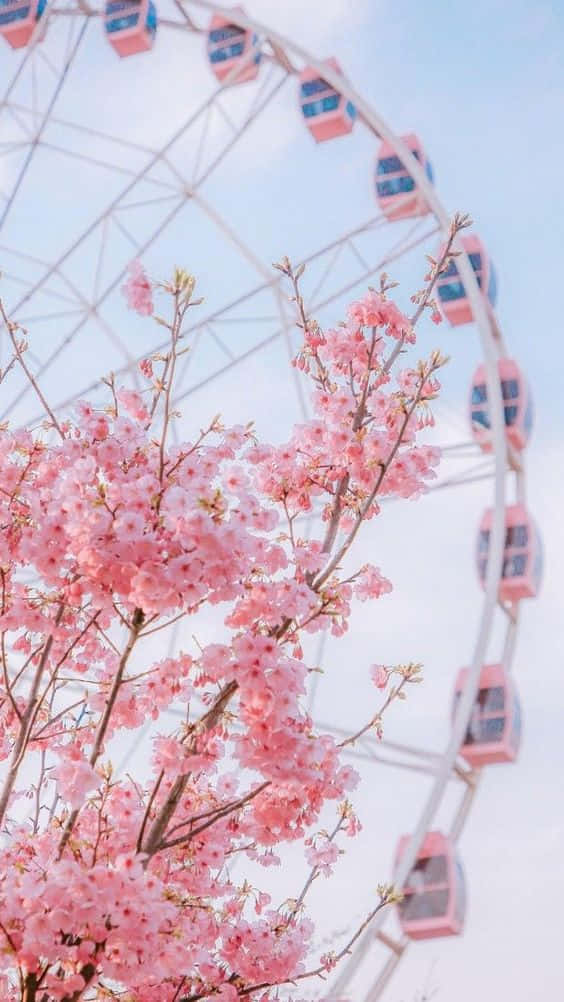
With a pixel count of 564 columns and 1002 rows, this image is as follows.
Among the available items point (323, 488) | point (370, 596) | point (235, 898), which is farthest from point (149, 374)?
point (235, 898)

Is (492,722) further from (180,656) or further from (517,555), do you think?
(180,656)

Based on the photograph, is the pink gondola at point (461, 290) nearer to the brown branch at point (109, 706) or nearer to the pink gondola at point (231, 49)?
the pink gondola at point (231, 49)

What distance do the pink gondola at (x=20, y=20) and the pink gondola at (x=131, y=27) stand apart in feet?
3.90

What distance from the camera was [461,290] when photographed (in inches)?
543

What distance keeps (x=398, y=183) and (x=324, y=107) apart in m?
1.34

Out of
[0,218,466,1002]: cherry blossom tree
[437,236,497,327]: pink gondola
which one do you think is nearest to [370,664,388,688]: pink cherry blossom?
[0,218,466,1002]: cherry blossom tree

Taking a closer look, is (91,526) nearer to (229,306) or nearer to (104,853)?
(104,853)

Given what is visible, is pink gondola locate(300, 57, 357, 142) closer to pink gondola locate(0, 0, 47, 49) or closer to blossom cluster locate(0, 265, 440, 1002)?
pink gondola locate(0, 0, 47, 49)

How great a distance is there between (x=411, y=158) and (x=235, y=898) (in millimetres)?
10725

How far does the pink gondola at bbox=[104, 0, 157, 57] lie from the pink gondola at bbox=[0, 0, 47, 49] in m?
1.19

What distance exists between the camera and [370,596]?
5.20 metres

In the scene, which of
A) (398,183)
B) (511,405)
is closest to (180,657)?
(511,405)

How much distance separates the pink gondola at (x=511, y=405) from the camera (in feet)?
44.0

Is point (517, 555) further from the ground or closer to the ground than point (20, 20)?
closer to the ground
